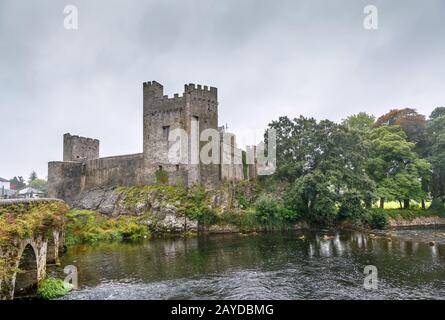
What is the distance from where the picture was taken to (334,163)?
118ft

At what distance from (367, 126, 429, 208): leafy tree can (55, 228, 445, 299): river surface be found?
10.1m

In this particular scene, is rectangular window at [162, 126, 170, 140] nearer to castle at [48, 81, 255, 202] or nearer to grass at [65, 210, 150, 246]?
castle at [48, 81, 255, 202]

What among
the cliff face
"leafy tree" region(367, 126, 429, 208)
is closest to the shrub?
the cliff face

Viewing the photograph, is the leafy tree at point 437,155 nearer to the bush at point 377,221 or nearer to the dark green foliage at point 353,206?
the bush at point 377,221

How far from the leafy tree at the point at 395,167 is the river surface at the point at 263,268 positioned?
397 inches

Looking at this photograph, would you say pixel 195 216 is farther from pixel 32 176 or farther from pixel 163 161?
pixel 32 176

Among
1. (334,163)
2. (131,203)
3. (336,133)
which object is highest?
(336,133)

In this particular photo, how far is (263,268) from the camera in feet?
63.6

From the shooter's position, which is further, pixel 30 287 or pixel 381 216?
pixel 381 216

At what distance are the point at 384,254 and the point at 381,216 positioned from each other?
1666cm

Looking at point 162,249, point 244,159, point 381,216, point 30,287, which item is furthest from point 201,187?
point 30,287

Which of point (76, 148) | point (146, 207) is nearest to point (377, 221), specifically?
point (146, 207)
